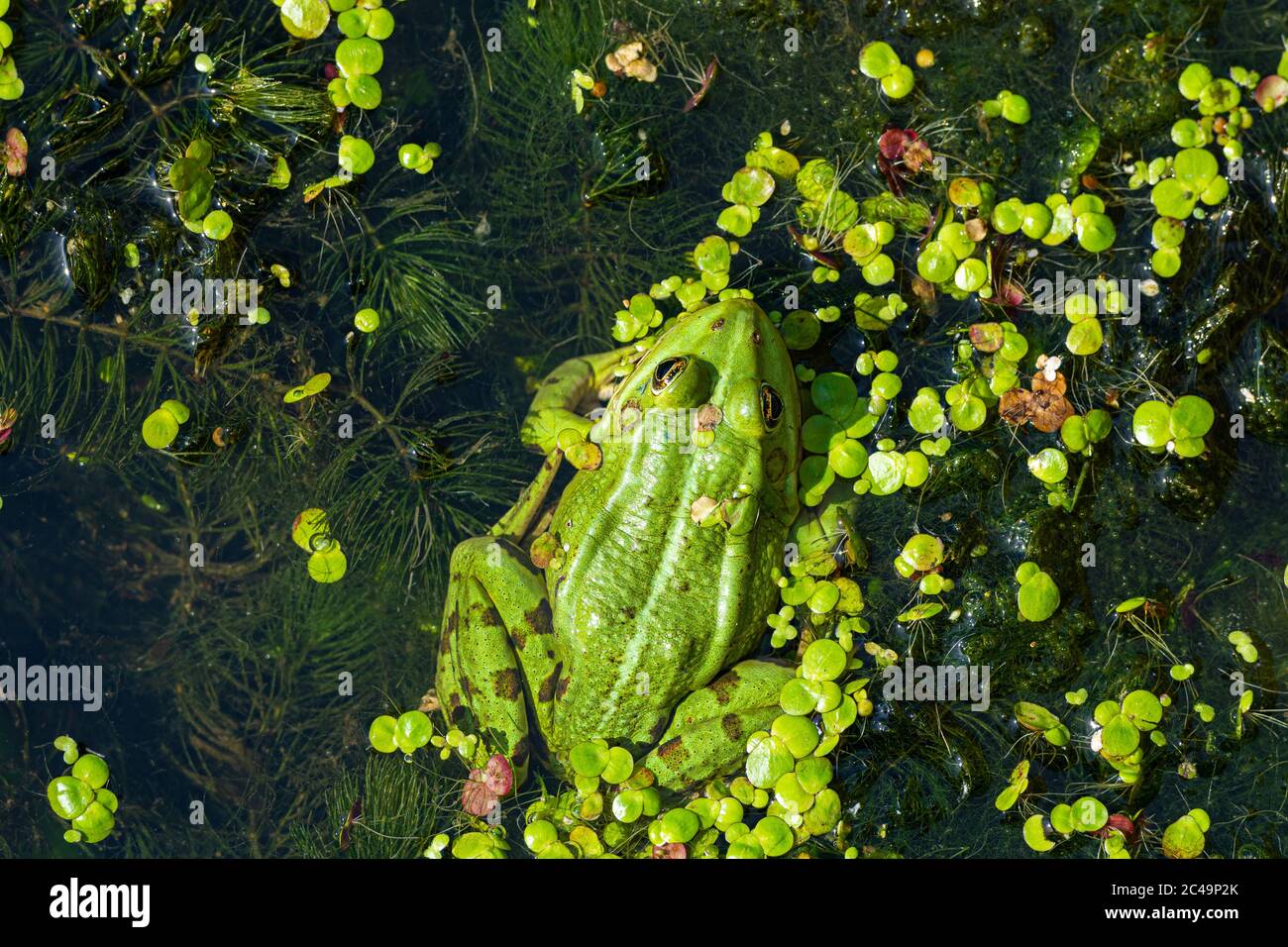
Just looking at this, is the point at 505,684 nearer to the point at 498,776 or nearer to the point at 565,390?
the point at 498,776

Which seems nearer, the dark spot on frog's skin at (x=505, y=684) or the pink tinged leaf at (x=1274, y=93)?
the dark spot on frog's skin at (x=505, y=684)

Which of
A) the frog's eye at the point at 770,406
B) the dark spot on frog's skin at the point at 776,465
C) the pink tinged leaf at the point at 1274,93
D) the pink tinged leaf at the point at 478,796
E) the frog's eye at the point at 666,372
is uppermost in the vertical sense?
the pink tinged leaf at the point at 1274,93

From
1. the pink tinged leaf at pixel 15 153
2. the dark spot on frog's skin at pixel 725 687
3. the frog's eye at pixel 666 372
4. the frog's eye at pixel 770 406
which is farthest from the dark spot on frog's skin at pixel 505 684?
the pink tinged leaf at pixel 15 153

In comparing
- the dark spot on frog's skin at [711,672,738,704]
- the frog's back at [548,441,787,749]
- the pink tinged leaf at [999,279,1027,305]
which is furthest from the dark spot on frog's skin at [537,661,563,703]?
the pink tinged leaf at [999,279,1027,305]

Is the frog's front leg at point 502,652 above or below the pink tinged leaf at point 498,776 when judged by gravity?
above

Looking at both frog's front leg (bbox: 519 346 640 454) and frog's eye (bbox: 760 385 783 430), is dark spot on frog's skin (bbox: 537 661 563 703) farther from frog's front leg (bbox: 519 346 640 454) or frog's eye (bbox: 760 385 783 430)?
frog's eye (bbox: 760 385 783 430)

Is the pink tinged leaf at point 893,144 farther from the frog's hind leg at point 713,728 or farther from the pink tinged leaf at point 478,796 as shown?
the pink tinged leaf at point 478,796
